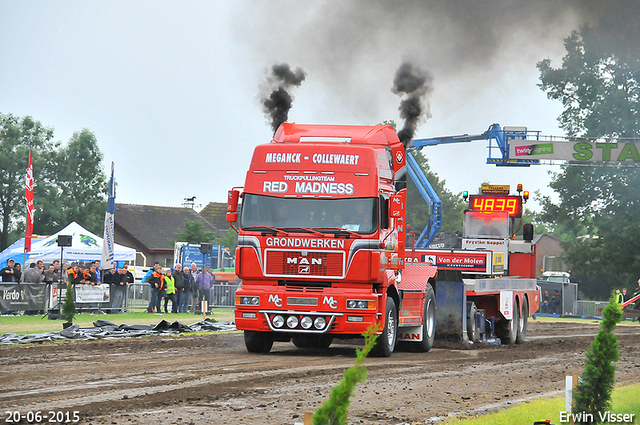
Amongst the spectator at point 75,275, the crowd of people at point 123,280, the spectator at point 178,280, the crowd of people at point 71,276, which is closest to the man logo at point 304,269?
the crowd of people at point 71,276

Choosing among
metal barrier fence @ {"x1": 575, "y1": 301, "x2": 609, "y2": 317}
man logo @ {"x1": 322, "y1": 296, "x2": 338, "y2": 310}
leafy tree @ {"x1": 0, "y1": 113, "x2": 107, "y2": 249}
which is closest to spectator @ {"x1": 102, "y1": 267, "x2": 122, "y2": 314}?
man logo @ {"x1": 322, "y1": 296, "x2": 338, "y2": 310}

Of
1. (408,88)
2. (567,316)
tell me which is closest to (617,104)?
(567,316)

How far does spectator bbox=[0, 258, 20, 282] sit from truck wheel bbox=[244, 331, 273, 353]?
1292 centimetres

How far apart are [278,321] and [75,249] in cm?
2984

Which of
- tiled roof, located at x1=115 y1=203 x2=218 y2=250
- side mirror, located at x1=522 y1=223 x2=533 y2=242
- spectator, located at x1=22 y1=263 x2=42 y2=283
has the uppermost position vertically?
tiled roof, located at x1=115 y1=203 x2=218 y2=250

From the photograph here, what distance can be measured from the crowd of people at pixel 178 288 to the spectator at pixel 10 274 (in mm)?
5159

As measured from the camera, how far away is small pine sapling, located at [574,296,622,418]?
762cm

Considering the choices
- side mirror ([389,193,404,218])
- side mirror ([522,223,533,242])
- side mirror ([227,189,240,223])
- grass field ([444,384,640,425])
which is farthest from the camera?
side mirror ([522,223,533,242])

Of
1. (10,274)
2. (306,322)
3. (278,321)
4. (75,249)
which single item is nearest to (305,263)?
(306,322)

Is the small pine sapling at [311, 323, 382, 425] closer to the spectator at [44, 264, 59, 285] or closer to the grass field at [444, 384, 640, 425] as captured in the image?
the grass field at [444, 384, 640, 425]

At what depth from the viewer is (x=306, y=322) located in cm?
1526

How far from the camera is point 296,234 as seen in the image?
593 inches

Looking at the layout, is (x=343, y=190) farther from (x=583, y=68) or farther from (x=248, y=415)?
(x=583, y=68)

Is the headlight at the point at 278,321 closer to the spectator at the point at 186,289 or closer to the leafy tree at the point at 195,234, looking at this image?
the spectator at the point at 186,289
